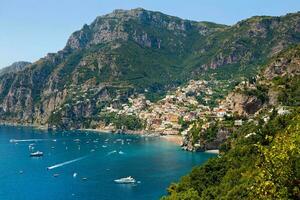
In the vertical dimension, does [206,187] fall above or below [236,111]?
below

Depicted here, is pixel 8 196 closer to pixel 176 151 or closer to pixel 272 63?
pixel 176 151

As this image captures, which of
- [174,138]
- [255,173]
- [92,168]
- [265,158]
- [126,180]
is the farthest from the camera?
[174,138]

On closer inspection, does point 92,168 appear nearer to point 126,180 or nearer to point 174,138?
point 126,180

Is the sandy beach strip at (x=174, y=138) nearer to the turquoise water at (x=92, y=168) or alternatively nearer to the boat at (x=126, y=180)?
the turquoise water at (x=92, y=168)

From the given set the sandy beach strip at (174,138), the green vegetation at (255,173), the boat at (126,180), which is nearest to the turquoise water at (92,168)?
the boat at (126,180)

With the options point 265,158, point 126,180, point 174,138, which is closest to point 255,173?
point 265,158

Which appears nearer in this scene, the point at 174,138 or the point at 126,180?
the point at 126,180

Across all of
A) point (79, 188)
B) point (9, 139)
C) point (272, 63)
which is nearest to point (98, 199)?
point (79, 188)

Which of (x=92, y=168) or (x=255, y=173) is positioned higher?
(x=255, y=173)

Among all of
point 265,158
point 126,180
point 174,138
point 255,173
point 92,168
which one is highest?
point 265,158
